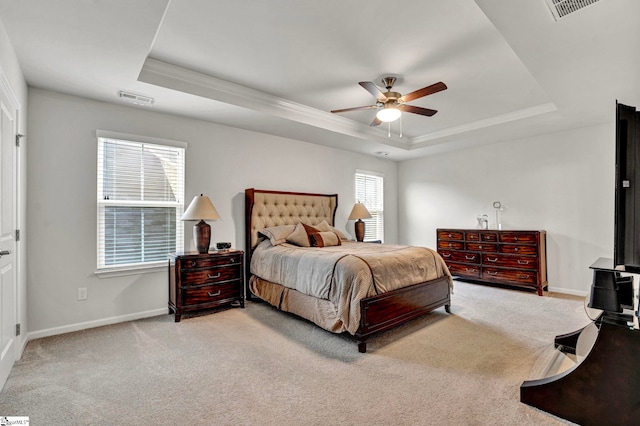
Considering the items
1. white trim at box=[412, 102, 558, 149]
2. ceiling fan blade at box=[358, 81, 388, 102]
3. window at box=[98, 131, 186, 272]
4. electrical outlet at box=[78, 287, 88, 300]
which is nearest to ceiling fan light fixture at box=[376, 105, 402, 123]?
ceiling fan blade at box=[358, 81, 388, 102]

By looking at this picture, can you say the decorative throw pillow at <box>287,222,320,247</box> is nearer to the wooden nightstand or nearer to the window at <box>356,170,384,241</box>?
the wooden nightstand

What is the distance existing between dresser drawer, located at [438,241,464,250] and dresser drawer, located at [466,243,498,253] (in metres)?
0.12

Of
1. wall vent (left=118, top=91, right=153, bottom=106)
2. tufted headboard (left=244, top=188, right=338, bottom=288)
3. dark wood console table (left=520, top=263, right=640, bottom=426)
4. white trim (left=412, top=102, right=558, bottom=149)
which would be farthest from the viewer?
tufted headboard (left=244, top=188, right=338, bottom=288)

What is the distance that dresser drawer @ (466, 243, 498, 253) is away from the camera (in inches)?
193

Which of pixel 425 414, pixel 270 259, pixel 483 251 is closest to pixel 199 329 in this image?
pixel 270 259

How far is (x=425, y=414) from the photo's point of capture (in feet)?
5.85

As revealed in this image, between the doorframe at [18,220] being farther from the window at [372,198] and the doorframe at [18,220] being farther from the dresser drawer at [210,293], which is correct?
the window at [372,198]

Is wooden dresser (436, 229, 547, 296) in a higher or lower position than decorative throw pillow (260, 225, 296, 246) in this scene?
lower

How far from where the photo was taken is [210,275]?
140 inches

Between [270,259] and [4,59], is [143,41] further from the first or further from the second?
[270,259]

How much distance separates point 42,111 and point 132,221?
4.39 ft

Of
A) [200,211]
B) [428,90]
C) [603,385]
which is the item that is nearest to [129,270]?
[200,211]

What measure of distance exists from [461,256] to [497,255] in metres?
0.57

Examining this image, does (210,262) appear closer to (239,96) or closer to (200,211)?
(200,211)
